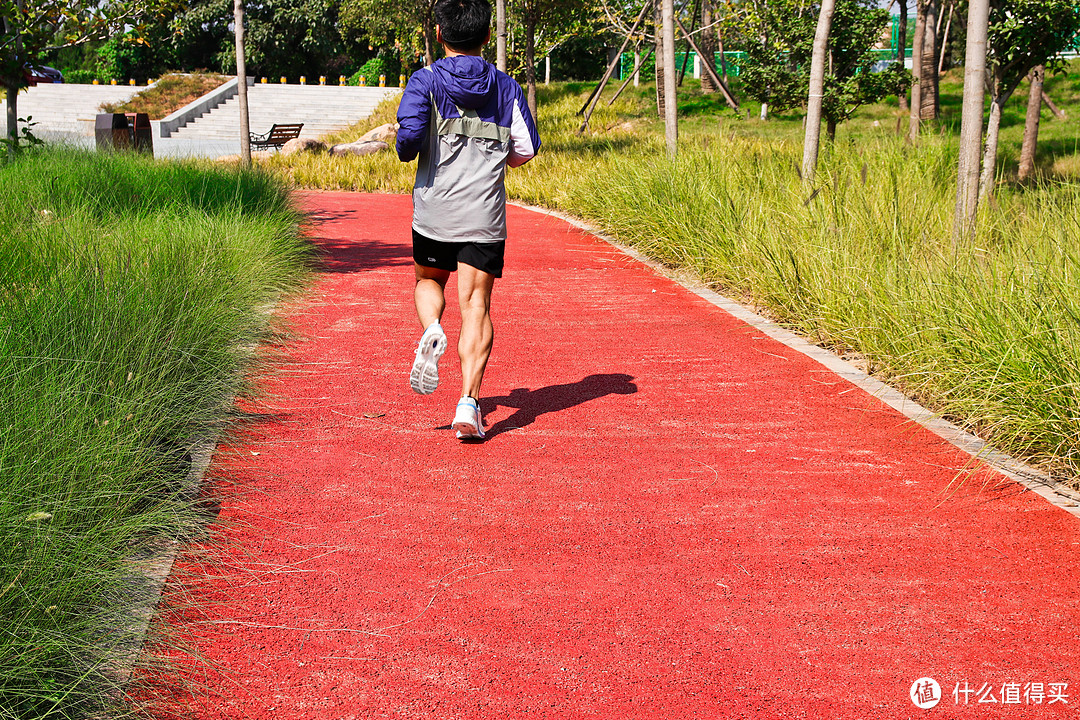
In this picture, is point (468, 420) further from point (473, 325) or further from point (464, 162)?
point (464, 162)

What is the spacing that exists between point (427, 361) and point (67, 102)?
43020 mm

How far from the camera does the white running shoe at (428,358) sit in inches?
191

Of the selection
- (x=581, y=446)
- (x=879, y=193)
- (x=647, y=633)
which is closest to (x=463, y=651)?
(x=647, y=633)

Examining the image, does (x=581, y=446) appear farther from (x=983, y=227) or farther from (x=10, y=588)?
(x=983, y=227)

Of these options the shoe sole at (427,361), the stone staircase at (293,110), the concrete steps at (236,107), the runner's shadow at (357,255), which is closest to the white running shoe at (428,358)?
the shoe sole at (427,361)

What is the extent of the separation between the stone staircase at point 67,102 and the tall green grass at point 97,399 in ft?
118

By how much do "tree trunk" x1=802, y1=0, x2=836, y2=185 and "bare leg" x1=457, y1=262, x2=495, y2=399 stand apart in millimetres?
6143

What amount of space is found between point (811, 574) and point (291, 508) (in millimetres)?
2105

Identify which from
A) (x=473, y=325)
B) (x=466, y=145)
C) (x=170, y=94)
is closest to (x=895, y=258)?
(x=473, y=325)

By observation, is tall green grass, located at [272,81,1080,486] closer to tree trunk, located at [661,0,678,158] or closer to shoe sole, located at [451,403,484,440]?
tree trunk, located at [661,0,678,158]

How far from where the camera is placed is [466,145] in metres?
4.82

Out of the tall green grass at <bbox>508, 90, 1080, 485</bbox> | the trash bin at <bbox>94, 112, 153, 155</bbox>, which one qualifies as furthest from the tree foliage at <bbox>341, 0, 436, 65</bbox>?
the tall green grass at <bbox>508, 90, 1080, 485</bbox>

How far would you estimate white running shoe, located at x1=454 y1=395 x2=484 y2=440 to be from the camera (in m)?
4.84

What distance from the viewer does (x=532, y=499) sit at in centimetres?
426
